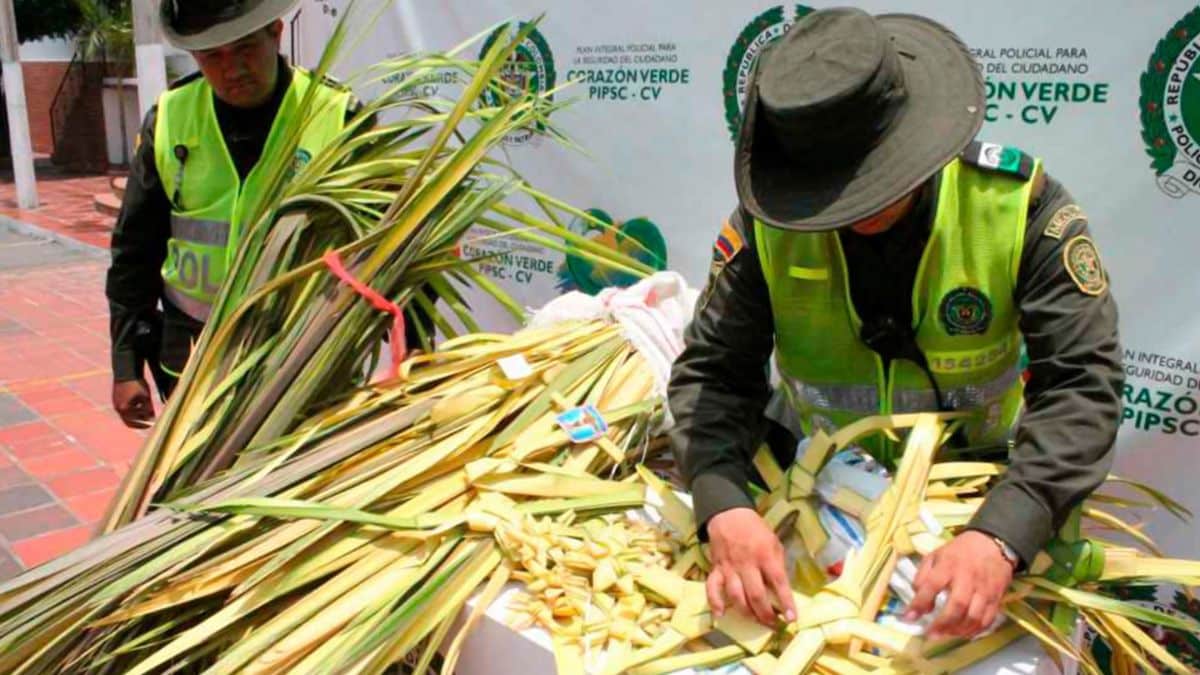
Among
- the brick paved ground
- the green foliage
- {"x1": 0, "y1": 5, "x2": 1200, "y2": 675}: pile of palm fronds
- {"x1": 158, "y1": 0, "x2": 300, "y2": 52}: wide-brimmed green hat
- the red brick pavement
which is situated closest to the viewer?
{"x1": 0, "y1": 5, "x2": 1200, "y2": 675}: pile of palm fronds

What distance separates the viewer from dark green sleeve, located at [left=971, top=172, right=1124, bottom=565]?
133cm

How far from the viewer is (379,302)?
77.7 inches

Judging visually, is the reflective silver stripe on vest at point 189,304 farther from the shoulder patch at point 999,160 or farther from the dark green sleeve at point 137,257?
the shoulder patch at point 999,160

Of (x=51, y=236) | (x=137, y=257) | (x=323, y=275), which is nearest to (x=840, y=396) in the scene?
(x=323, y=275)

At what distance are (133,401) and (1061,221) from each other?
7.51 ft

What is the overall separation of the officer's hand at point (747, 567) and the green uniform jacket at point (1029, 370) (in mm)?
44

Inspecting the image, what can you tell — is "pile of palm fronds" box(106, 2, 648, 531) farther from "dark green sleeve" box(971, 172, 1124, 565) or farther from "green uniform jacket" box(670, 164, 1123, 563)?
"dark green sleeve" box(971, 172, 1124, 565)

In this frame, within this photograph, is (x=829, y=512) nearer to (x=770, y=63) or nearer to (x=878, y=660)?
(x=878, y=660)

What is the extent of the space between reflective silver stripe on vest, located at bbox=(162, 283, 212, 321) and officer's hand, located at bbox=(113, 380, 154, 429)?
0.79 feet

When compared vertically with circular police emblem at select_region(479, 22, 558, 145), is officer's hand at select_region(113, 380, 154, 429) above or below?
below

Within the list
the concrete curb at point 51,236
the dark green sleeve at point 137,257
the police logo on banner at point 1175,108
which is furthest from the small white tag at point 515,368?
the concrete curb at point 51,236

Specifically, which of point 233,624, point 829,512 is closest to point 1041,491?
point 829,512

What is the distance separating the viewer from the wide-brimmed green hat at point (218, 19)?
2295 millimetres

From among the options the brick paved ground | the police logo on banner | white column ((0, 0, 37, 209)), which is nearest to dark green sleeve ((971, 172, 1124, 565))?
the police logo on banner
